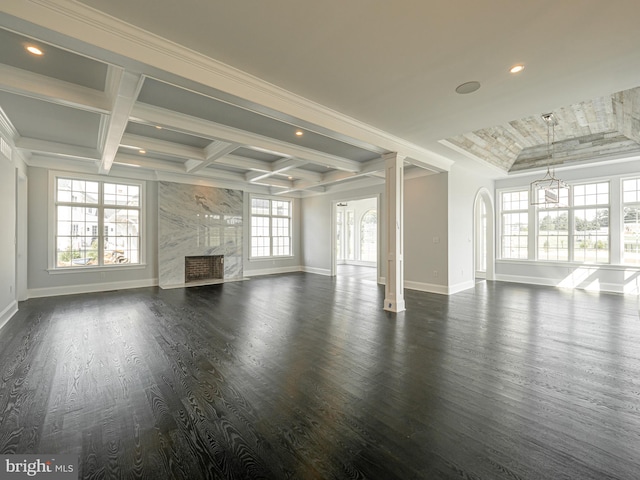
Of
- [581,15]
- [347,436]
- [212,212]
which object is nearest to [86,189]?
[212,212]

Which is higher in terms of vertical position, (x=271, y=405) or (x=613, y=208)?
(x=613, y=208)

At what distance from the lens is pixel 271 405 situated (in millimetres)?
2168

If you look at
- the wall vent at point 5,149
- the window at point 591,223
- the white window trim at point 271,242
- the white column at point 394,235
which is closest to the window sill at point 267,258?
the white window trim at point 271,242

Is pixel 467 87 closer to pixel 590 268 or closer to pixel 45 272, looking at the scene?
pixel 590 268

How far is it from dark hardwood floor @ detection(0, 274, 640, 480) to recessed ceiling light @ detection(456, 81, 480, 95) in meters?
2.98

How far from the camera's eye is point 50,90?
3.07 m

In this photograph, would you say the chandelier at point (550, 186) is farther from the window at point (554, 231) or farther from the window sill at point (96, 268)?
the window sill at point (96, 268)

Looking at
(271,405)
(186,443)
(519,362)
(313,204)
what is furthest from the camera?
(313,204)

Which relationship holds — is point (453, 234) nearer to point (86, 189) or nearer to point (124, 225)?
point (124, 225)

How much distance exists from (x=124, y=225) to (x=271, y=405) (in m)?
6.94

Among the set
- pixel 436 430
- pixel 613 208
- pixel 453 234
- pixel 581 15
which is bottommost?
pixel 436 430

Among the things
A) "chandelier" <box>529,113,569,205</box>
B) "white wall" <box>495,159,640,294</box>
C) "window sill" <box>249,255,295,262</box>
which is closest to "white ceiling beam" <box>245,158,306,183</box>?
"window sill" <box>249,255,295,262</box>

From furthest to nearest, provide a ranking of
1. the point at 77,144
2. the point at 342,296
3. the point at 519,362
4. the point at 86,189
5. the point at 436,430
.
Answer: the point at 86,189, the point at 342,296, the point at 77,144, the point at 519,362, the point at 436,430

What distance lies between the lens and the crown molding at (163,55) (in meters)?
2.03
